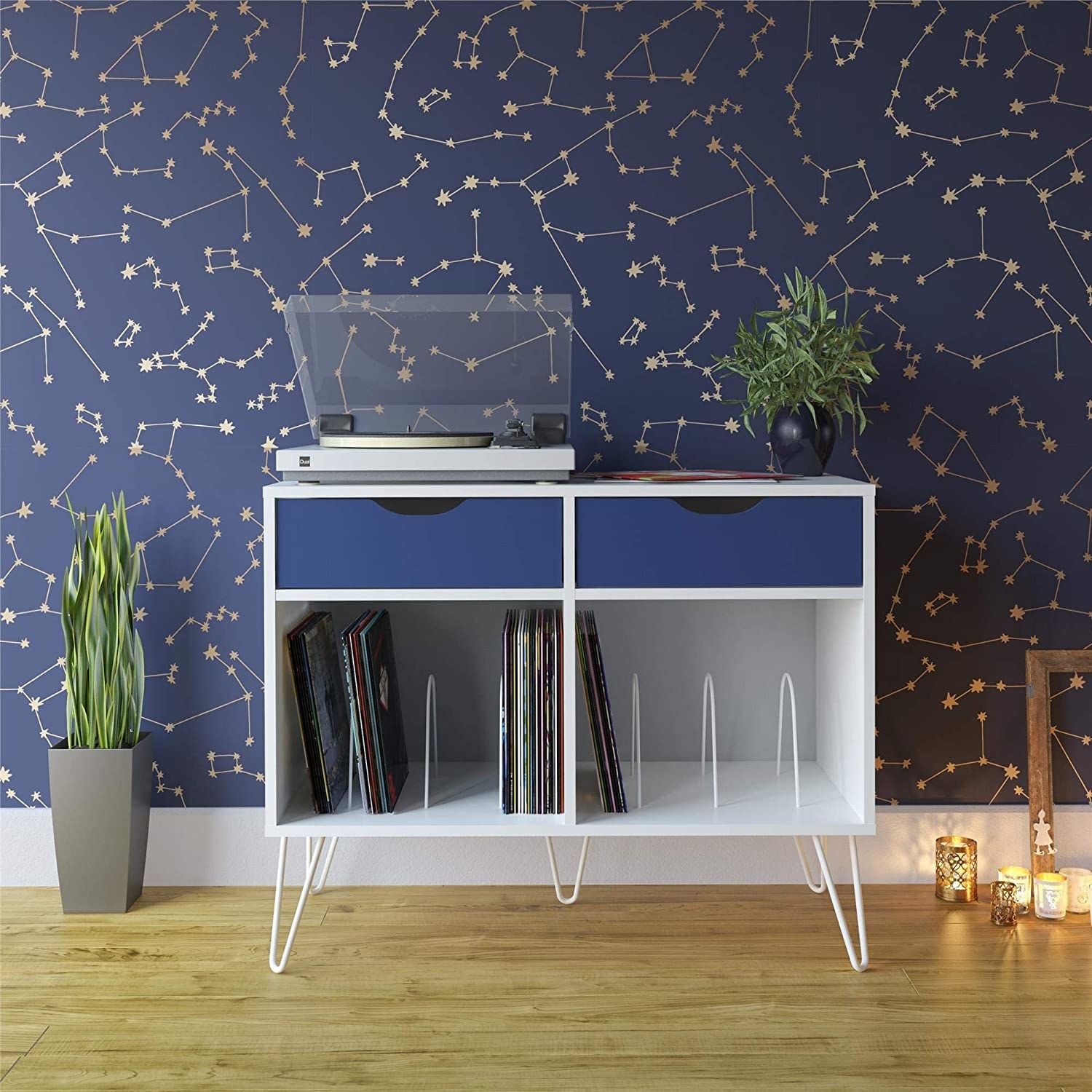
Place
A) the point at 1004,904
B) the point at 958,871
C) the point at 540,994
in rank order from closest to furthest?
the point at 540,994
the point at 1004,904
the point at 958,871

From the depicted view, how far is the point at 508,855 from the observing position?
2.37 meters

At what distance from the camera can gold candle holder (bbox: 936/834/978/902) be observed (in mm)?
2256

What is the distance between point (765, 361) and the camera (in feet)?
6.97

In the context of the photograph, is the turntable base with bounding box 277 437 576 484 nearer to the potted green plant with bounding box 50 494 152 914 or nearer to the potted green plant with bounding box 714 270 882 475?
the potted green plant with bounding box 714 270 882 475

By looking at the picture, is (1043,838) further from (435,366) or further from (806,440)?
(435,366)

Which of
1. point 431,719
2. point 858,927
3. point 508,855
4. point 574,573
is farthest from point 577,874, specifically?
point 574,573

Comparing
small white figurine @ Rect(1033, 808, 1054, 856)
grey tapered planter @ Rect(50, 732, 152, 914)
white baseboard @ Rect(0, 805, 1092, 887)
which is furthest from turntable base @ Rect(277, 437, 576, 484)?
small white figurine @ Rect(1033, 808, 1054, 856)

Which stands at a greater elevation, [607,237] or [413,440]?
[607,237]

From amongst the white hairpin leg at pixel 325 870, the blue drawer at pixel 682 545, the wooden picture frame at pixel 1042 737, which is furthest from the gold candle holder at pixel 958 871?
the white hairpin leg at pixel 325 870

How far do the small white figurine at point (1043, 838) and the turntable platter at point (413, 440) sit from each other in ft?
4.63

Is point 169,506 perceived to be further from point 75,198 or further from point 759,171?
point 759,171

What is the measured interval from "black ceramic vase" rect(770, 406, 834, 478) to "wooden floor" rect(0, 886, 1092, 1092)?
0.91 m

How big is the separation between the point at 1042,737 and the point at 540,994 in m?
1.20

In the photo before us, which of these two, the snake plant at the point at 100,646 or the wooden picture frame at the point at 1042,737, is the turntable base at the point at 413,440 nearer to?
the snake plant at the point at 100,646
